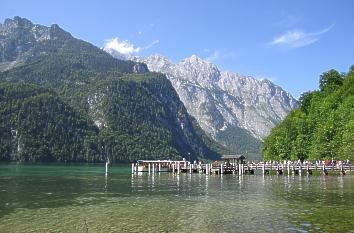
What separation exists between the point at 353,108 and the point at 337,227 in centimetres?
7813

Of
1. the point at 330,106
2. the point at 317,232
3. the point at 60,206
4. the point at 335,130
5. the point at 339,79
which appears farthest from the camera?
the point at 339,79

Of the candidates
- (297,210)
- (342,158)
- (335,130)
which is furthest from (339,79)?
(297,210)

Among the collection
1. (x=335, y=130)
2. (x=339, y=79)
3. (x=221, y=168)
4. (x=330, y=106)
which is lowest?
(x=221, y=168)

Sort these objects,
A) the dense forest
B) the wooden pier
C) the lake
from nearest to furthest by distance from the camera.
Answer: the lake, the wooden pier, the dense forest

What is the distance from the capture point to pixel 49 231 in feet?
75.1

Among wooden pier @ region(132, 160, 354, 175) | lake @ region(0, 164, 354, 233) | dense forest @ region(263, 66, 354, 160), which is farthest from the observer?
dense forest @ region(263, 66, 354, 160)

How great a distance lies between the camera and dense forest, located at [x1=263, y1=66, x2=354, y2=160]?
309ft

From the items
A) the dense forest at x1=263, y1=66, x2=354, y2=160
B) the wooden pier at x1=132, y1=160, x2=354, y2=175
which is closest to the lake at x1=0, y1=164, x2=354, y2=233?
the wooden pier at x1=132, y1=160, x2=354, y2=175

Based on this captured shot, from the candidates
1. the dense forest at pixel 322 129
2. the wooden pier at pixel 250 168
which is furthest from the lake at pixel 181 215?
the dense forest at pixel 322 129

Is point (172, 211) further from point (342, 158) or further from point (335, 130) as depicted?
point (335, 130)

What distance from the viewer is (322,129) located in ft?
334

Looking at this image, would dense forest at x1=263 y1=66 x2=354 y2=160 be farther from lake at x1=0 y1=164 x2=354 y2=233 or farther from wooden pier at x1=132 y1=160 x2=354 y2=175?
lake at x1=0 y1=164 x2=354 y2=233

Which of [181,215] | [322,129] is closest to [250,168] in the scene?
[322,129]

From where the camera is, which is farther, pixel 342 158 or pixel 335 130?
pixel 335 130
